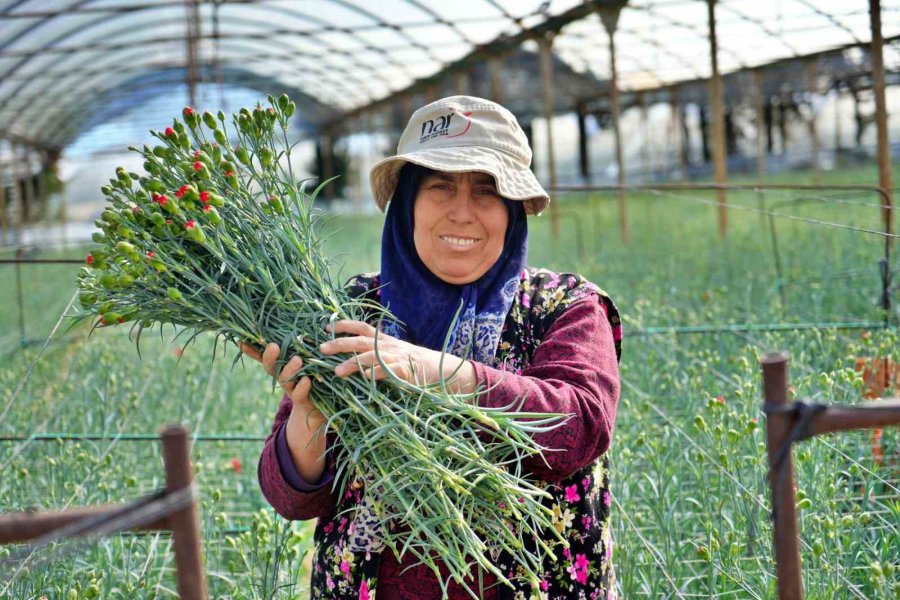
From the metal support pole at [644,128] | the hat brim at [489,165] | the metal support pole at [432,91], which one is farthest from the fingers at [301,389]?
the metal support pole at [644,128]

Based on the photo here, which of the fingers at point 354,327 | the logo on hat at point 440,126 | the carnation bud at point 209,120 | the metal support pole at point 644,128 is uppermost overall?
the metal support pole at point 644,128

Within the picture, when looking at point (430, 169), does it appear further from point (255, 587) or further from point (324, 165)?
point (324, 165)

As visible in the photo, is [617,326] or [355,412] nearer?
[355,412]

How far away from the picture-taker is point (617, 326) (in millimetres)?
1492

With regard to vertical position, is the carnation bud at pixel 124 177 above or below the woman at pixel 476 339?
above

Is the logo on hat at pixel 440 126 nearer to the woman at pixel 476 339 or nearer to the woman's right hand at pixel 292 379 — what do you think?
the woman at pixel 476 339

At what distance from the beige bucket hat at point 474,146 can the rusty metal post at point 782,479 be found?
59 cm

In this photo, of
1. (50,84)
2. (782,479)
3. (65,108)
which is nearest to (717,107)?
(782,479)

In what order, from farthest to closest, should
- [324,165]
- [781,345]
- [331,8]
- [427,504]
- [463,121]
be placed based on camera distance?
[324,165], [331,8], [781,345], [463,121], [427,504]

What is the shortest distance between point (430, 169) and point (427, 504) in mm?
533

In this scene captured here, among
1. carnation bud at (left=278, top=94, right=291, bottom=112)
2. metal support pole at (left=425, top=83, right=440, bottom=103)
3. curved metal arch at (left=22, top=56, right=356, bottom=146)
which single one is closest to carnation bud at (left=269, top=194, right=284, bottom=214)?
carnation bud at (left=278, top=94, right=291, bottom=112)

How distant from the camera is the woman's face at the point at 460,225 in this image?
142cm

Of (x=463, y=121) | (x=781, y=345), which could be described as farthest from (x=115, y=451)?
(x=781, y=345)

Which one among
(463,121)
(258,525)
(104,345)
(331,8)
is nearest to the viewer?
(463,121)
